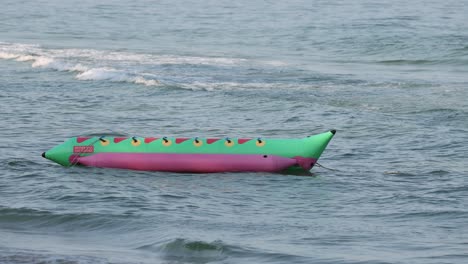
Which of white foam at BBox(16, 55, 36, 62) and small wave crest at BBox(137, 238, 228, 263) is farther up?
small wave crest at BBox(137, 238, 228, 263)

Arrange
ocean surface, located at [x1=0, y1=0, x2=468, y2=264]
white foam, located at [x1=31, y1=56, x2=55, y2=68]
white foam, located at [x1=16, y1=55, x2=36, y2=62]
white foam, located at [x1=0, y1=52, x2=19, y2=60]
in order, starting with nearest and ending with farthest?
ocean surface, located at [x1=0, y1=0, x2=468, y2=264], white foam, located at [x1=31, y1=56, x2=55, y2=68], white foam, located at [x1=16, y1=55, x2=36, y2=62], white foam, located at [x1=0, y1=52, x2=19, y2=60]

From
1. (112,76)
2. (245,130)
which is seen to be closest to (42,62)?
(112,76)

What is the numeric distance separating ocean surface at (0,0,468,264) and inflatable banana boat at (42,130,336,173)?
0.15 metres

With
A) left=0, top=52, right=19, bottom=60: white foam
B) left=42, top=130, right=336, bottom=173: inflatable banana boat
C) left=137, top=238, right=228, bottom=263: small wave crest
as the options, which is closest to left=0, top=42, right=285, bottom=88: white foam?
left=0, top=52, right=19, bottom=60: white foam

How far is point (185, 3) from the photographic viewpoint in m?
48.0

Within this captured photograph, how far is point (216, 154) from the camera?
14.0 metres

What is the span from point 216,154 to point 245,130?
4073mm

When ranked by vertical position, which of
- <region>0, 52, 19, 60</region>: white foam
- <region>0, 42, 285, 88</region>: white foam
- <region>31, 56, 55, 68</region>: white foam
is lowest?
<region>0, 42, 285, 88</region>: white foam

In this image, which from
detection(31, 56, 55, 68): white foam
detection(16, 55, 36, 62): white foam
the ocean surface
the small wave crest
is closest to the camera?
the small wave crest

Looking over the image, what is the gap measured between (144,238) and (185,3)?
37.7 metres

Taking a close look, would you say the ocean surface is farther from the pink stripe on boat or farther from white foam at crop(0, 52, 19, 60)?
white foam at crop(0, 52, 19, 60)

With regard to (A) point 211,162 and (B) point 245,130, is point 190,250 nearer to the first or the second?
(A) point 211,162

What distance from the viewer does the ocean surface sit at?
10992mm

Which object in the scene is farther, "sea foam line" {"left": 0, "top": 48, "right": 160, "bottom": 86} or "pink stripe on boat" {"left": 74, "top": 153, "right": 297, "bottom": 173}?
"sea foam line" {"left": 0, "top": 48, "right": 160, "bottom": 86}
